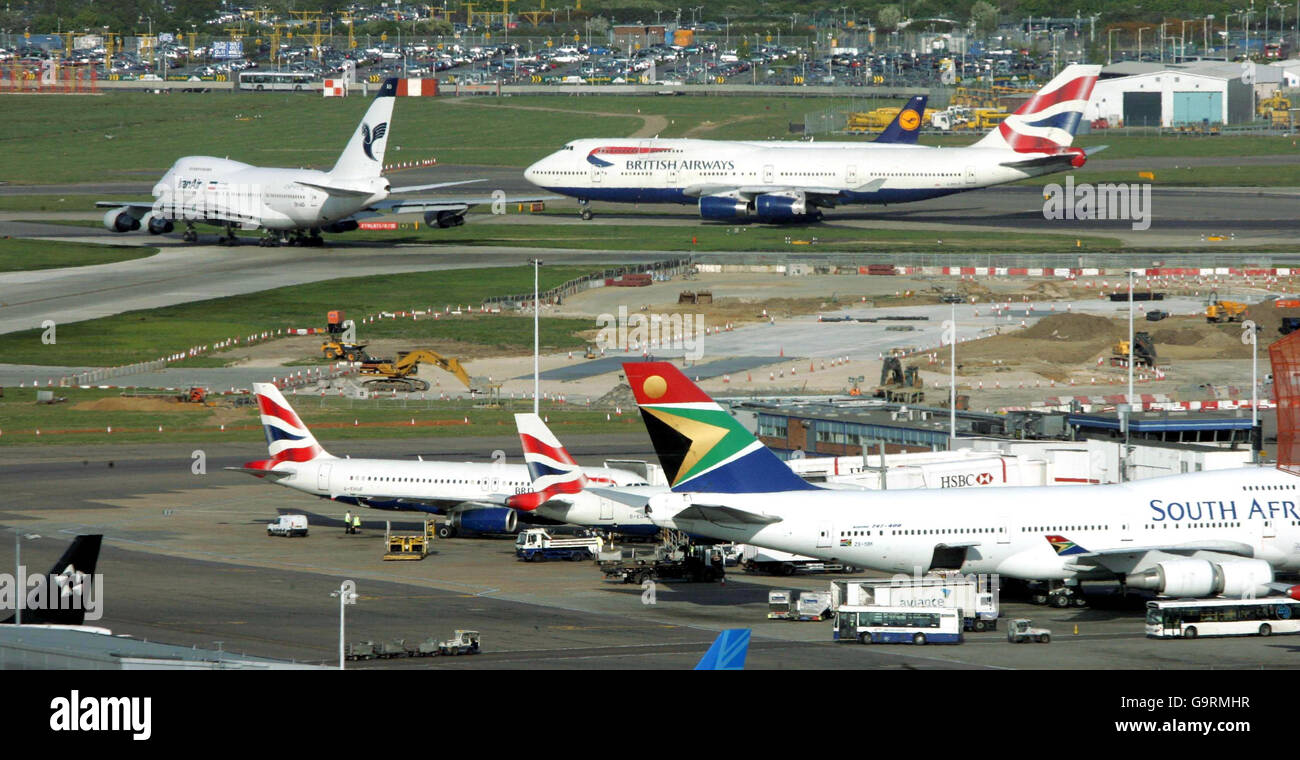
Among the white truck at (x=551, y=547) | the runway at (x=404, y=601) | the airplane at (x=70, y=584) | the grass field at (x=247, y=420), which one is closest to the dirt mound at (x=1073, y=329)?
the grass field at (x=247, y=420)

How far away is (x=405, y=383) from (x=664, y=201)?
6359cm

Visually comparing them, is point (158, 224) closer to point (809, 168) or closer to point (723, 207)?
point (723, 207)

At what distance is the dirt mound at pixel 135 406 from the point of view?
90312mm

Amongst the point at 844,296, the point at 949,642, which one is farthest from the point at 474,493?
the point at 844,296

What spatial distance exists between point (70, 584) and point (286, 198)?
326ft

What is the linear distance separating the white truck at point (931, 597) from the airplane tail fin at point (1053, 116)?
100897 mm

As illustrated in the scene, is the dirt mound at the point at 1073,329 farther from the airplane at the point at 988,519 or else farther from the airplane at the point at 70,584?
the airplane at the point at 70,584

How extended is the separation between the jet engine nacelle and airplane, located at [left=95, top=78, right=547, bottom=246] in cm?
8678

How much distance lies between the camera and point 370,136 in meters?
129

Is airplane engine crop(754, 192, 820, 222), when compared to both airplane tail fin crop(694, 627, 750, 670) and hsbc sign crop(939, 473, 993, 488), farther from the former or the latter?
airplane tail fin crop(694, 627, 750, 670)

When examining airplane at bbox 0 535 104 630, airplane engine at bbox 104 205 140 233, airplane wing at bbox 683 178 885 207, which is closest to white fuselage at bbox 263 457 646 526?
airplane at bbox 0 535 104 630

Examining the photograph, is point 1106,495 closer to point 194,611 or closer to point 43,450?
point 194,611

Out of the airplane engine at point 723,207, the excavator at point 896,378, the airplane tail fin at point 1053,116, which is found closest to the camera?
the excavator at point 896,378

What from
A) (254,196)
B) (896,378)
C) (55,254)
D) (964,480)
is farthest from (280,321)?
(964,480)
